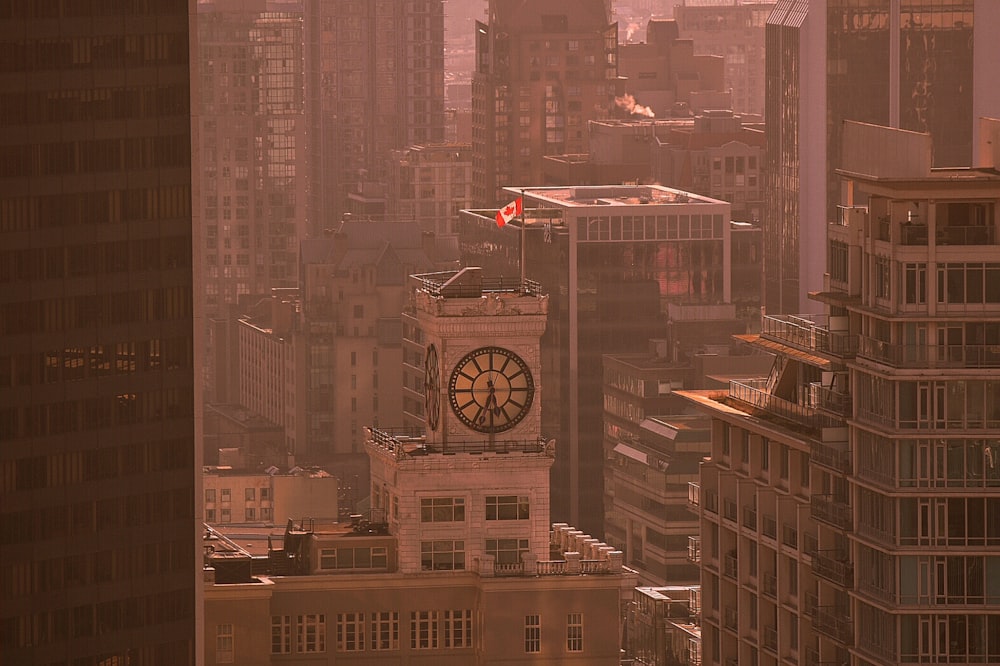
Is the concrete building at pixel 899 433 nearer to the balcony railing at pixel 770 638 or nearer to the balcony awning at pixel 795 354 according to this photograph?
the balcony awning at pixel 795 354

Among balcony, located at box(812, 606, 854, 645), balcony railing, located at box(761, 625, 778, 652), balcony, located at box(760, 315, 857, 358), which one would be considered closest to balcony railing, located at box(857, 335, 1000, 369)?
balcony, located at box(760, 315, 857, 358)

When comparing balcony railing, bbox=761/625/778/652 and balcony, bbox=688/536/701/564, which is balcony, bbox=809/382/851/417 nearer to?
balcony railing, bbox=761/625/778/652


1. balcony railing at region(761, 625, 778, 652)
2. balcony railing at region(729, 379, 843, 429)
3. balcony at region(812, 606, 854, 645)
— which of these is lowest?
balcony railing at region(761, 625, 778, 652)

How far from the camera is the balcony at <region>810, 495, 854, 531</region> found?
160 meters

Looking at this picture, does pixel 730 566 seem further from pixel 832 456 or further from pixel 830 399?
pixel 832 456

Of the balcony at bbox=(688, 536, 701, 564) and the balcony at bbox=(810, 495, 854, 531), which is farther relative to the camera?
the balcony at bbox=(688, 536, 701, 564)

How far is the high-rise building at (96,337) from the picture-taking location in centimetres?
16750

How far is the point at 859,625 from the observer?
159 m

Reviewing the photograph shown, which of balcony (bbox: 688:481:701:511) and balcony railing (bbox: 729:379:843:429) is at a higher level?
balcony railing (bbox: 729:379:843:429)

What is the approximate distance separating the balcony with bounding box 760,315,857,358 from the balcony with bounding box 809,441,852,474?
4605 mm

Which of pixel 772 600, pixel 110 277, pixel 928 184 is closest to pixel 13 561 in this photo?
pixel 110 277

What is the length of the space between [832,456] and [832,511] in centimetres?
276

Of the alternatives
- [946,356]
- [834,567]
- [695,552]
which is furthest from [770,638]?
[695,552]

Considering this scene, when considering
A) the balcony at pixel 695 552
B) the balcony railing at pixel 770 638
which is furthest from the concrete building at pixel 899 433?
the balcony at pixel 695 552
